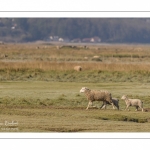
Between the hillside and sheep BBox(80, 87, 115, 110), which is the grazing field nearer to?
sheep BBox(80, 87, 115, 110)

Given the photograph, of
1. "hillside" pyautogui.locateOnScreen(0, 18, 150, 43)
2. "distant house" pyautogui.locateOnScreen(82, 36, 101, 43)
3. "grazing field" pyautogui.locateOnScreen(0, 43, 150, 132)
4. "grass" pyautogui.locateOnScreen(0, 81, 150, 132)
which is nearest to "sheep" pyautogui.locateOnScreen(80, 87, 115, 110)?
"grazing field" pyautogui.locateOnScreen(0, 43, 150, 132)

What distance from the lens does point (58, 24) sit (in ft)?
565

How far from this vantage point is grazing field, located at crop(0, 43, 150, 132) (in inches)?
951

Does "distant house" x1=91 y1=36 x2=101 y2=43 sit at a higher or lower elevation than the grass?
higher

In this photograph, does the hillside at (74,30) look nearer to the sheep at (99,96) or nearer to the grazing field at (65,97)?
the grazing field at (65,97)

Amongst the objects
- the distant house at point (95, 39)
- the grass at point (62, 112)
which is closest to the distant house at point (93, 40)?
the distant house at point (95, 39)

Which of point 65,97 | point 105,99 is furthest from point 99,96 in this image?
point 65,97

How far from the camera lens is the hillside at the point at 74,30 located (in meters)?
158

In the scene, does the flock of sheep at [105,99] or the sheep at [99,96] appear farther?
the sheep at [99,96]

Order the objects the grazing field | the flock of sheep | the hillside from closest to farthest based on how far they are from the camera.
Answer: the grazing field, the flock of sheep, the hillside

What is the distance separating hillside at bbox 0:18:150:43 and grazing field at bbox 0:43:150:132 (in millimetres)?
104304

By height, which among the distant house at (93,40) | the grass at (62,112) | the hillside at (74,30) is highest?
the hillside at (74,30)

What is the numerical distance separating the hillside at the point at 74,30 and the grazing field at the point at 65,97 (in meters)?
104
